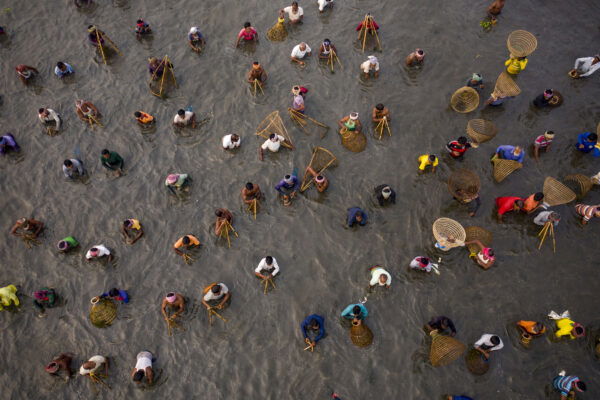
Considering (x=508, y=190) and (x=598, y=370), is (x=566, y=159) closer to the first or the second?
(x=508, y=190)

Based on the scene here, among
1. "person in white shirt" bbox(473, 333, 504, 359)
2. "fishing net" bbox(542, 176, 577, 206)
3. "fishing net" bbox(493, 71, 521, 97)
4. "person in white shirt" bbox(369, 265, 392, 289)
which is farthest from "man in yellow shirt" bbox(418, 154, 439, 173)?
"person in white shirt" bbox(473, 333, 504, 359)

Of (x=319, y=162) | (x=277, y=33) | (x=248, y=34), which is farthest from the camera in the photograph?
(x=277, y=33)

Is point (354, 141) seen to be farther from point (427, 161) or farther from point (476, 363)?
point (476, 363)

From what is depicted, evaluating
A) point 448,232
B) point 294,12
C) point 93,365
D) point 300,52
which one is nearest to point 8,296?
point 93,365

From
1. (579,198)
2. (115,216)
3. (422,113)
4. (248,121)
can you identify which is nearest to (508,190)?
(579,198)

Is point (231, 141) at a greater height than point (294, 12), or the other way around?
point (294, 12)

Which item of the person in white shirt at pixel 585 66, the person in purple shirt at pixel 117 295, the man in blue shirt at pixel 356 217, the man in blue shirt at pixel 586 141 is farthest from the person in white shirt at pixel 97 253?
the person in white shirt at pixel 585 66
